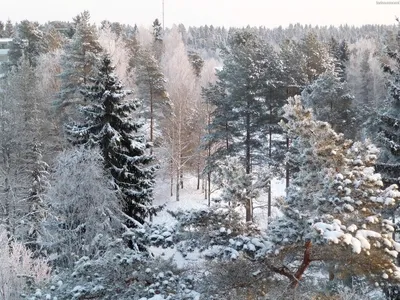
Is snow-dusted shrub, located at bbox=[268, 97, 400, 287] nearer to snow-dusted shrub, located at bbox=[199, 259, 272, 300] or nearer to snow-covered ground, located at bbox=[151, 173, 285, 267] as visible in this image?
snow-dusted shrub, located at bbox=[199, 259, 272, 300]

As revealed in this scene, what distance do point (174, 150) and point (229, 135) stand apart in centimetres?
924

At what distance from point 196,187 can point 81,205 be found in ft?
68.1

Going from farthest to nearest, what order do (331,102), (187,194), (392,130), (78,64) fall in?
(187,194) < (78,64) < (331,102) < (392,130)

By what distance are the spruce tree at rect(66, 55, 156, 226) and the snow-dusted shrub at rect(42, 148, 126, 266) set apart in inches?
27.8

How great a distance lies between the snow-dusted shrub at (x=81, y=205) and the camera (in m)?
17.1

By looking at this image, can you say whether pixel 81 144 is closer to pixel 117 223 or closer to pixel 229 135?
pixel 117 223

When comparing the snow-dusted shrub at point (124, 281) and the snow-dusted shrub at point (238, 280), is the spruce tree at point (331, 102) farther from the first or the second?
the snow-dusted shrub at point (124, 281)

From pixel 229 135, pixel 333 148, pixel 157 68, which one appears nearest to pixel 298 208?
pixel 333 148

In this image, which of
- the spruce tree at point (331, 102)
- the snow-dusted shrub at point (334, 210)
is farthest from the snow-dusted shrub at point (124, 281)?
the spruce tree at point (331, 102)

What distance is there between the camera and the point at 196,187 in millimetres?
37719

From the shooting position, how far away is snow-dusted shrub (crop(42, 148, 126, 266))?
1714 centimetres

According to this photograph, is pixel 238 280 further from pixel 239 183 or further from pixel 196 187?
pixel 196 187

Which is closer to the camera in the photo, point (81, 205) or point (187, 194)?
point (81, 205)

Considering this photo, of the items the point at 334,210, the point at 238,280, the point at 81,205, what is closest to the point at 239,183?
the point at 81,205
